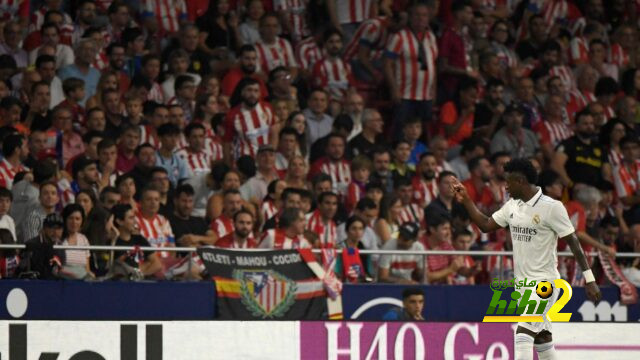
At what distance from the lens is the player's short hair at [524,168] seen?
11555 mm

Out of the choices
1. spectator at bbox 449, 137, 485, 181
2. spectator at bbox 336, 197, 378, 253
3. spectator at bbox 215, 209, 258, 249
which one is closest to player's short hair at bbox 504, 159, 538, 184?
spectator at bbox 215, 209, 258, 249

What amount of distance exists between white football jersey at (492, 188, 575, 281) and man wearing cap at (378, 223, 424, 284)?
164 inches

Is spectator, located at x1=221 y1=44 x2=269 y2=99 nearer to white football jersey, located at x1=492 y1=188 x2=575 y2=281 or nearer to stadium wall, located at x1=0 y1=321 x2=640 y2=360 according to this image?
stadium wall, located at x1=0 y1=321 x2=640 y2=360

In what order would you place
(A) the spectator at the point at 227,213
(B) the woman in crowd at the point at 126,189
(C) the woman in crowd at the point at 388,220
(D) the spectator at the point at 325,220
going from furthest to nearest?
(C) the woman in crowd at the point at 388,220
(D) the spectator at the point at 325,220
(A) the spectator at the point at 227,213
(B) the woman in crowd at the point at 126,189

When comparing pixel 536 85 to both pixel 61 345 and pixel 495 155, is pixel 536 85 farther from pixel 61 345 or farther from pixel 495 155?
pixel 61 345

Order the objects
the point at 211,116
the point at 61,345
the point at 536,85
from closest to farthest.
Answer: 1. the point at 61,345
2. the point at 211,116
3. the point at 536,85

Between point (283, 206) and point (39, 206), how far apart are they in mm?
2846

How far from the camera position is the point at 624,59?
2184 centimetres

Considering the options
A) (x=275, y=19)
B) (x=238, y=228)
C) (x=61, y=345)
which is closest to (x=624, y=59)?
(x=275, y=19)

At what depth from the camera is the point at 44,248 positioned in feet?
46.9

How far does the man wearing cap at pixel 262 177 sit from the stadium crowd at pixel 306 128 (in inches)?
1.7

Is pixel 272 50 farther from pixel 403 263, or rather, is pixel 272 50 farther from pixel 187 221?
pixel 403 263

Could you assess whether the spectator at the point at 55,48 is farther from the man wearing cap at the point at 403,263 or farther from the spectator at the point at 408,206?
the man wearing cap at the point at 403,263

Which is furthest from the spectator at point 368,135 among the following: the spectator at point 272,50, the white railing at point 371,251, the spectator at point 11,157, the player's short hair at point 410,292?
the spectator at point 11,157
